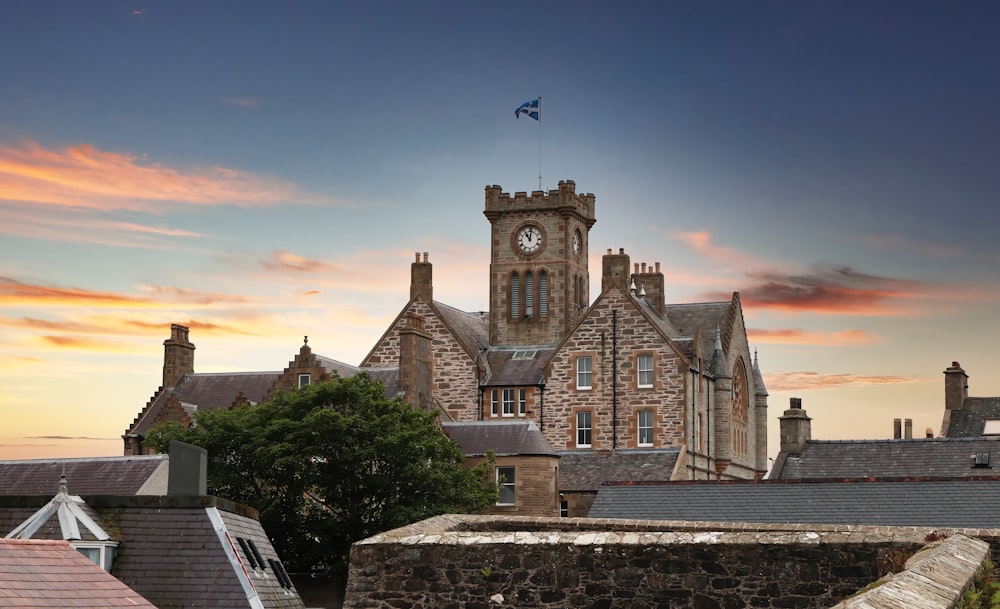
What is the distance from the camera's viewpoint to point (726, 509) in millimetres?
43688

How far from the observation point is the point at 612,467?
7106cm

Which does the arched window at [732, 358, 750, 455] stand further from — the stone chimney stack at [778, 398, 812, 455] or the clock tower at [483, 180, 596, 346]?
the stone chimney stack at [778, 398, 812, 455]

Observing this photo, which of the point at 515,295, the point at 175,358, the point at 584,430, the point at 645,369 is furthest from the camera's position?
the point at 515,295

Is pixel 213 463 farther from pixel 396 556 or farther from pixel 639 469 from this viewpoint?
pixel 396 556

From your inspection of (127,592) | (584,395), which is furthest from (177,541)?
(584,395)

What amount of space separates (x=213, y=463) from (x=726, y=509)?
20.2 m

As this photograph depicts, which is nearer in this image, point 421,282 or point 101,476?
point 101,476

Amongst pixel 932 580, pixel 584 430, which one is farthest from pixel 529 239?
pixel 932 580

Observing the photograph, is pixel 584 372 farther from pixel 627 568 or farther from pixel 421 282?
pixel 627 568

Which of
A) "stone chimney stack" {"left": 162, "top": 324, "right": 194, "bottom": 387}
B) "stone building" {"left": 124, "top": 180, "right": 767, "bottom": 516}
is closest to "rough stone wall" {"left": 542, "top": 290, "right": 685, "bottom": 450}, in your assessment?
"stone building" {"left": 124, "top": 180, "right": 767, "bottom": 516}

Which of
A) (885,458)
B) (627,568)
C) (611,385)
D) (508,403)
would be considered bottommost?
(627,568)

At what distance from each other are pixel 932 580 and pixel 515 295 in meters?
76.7

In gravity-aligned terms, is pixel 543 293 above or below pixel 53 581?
above

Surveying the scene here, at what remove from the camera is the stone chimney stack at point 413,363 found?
6825 cm
